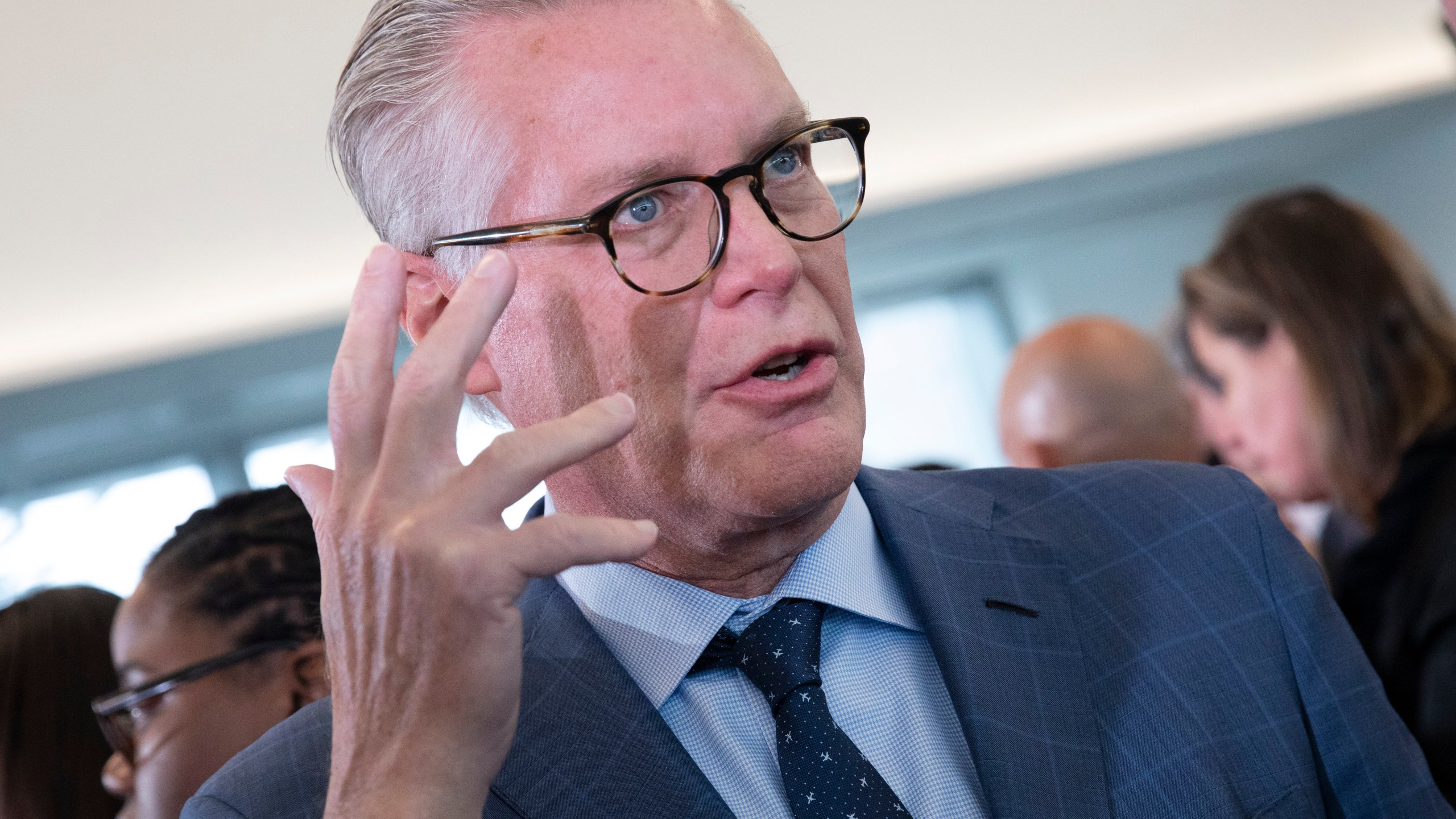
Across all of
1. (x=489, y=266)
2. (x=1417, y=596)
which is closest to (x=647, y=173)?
(x=489, y=266)

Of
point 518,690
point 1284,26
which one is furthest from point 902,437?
point 518,690

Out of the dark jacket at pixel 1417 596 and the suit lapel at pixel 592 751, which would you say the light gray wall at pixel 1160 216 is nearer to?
the dark jacket at pixel 1417 596

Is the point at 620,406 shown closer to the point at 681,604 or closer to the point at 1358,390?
the point at 681,604

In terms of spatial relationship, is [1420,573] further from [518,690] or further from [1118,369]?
[518,690]

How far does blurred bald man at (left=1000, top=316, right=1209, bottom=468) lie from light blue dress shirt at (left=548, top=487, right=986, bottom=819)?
3.79 ft

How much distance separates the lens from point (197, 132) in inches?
121

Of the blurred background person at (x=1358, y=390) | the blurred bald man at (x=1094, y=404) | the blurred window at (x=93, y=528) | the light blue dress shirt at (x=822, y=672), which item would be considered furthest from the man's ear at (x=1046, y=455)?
the blurred window at (x=93, y=528)

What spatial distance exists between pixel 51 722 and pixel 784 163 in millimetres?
1225

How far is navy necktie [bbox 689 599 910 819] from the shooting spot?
3.04 ft

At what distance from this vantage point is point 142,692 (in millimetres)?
1316

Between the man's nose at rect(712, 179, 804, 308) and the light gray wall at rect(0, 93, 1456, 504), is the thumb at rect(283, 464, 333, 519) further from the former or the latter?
the light gray wall at rect(0, 93, 1456, 504)

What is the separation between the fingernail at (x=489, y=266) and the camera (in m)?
0.72

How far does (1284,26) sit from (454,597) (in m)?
4.53

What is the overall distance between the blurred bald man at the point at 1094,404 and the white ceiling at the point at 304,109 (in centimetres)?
164
